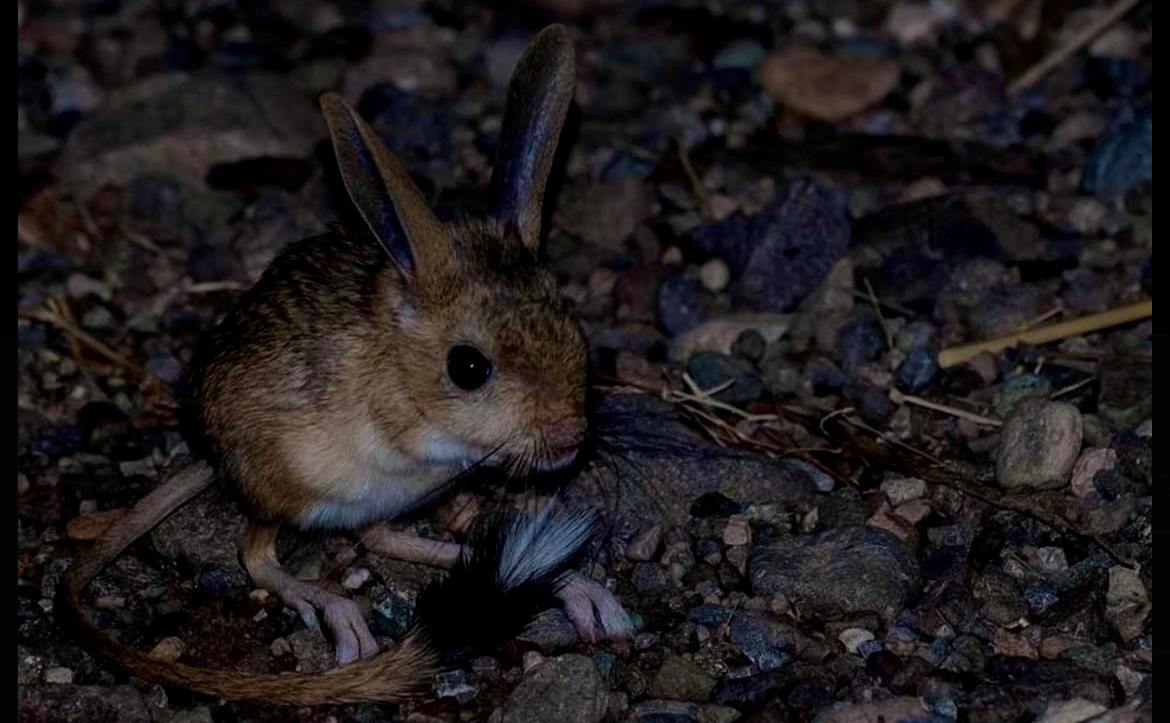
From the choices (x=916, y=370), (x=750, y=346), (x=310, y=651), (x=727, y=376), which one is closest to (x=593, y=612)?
(x=310, y=651)

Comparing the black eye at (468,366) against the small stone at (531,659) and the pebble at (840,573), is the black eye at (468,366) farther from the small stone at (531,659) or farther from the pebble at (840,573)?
the pebble at (840,573)

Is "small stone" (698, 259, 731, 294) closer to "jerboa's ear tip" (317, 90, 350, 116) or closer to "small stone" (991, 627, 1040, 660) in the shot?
"small stone" (991, 627, 1040, 660)

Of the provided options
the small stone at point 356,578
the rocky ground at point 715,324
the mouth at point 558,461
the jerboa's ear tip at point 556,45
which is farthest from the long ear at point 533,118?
the small stone at point 356,578

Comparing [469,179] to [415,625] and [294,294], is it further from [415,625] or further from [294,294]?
[415,625]

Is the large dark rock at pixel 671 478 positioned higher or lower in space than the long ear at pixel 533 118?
lower

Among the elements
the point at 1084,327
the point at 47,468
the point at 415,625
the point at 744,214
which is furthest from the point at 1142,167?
the point at 47,468

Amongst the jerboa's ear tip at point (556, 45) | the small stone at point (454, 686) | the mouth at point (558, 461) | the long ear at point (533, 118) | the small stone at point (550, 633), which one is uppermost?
the jerboa's ear tip at point (556, 45)

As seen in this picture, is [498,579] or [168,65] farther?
[168,65]
